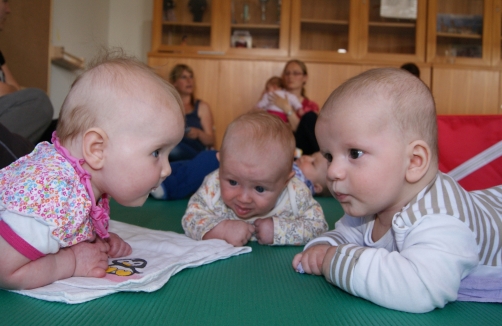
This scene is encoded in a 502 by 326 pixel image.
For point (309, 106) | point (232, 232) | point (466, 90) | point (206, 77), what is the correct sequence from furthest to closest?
point (466, 90), point (206, 77), point (309, 106), point (232, 232)

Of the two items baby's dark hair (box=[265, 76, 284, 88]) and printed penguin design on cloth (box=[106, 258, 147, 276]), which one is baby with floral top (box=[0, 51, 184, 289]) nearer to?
Result: printed penguin design on cloth (box=[106, 258, 147, 276])

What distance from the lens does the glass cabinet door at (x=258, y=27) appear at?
3948 millimetres

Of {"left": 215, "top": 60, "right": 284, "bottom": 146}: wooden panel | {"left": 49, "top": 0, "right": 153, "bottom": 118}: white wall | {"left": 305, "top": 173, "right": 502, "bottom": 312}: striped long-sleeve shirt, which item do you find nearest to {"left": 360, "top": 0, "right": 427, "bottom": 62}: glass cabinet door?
{"left": 215, "top": 60, "right": 284, "bottom": 146}: wooden panel

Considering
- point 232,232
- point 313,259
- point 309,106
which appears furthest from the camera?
point 309,106

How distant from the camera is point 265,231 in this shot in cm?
112

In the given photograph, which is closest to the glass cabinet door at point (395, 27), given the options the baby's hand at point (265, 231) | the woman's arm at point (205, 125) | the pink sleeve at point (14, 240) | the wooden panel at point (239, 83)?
the wooden panel at point (239, 83)

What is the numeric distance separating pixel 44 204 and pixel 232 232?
20.2 inches

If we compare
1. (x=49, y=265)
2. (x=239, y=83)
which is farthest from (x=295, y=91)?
(x=49, y=265)

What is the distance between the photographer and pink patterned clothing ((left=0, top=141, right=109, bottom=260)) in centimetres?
66

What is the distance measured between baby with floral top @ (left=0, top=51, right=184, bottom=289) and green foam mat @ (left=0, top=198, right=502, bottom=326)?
3.2 inches

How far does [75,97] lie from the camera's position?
79cm

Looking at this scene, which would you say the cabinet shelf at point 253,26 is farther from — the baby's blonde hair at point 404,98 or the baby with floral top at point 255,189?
the baby's blonde hair at point 404,98

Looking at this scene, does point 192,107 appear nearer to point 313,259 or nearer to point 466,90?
point 466,90

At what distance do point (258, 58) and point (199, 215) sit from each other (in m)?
2.90
